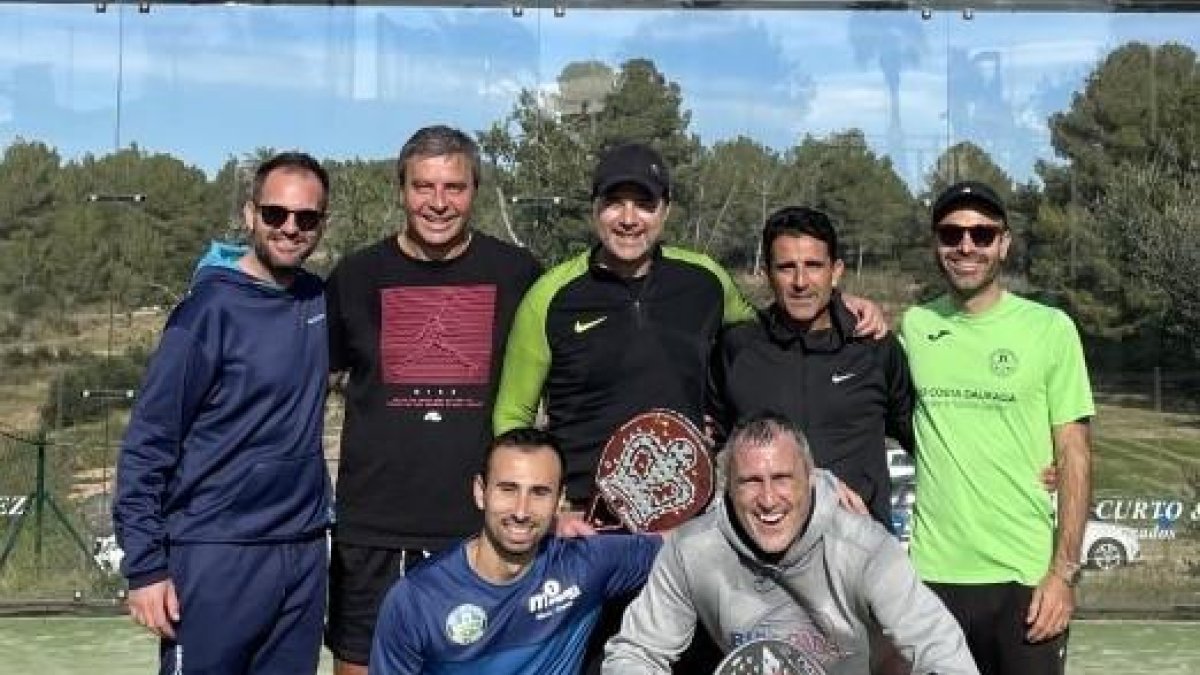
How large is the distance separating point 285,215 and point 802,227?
1.09m

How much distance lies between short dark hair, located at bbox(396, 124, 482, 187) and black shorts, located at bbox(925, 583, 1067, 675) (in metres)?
1.42

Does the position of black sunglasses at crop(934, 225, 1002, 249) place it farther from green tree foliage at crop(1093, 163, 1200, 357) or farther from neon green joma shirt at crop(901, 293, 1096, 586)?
green tree foliage at crop(1093, 163, 1200, 357)

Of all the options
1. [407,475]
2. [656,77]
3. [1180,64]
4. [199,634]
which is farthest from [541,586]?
[1180,64]

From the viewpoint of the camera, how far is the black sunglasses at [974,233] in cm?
384

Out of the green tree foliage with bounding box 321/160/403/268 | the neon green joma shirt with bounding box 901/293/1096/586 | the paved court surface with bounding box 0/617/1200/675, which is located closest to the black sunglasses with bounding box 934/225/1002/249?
the neon green joma shirt with bounding box 901/293/1096/586

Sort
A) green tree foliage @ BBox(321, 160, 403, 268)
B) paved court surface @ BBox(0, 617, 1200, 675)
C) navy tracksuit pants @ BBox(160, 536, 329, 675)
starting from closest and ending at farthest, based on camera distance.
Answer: navy tracksuit pants @ BBox(160, 536, 329, 675) < paved court surface @ BBox(0, 617, 1200, 675) < green tree foliage @ BBox(321, 160, 403, 268)

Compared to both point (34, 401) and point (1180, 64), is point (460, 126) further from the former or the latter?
point (1180, 64)

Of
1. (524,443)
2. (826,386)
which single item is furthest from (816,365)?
Result: (524,443)

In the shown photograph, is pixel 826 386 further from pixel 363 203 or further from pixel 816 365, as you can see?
pixel 363 203

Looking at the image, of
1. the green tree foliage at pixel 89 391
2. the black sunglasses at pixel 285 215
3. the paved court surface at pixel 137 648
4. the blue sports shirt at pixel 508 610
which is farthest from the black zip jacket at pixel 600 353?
the green tree foliage at pixel 89 391

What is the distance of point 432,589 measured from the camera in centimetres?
351

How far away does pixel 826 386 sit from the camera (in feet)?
12.3

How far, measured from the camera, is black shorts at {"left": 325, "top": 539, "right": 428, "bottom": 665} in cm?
398

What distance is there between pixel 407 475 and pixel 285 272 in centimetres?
53
